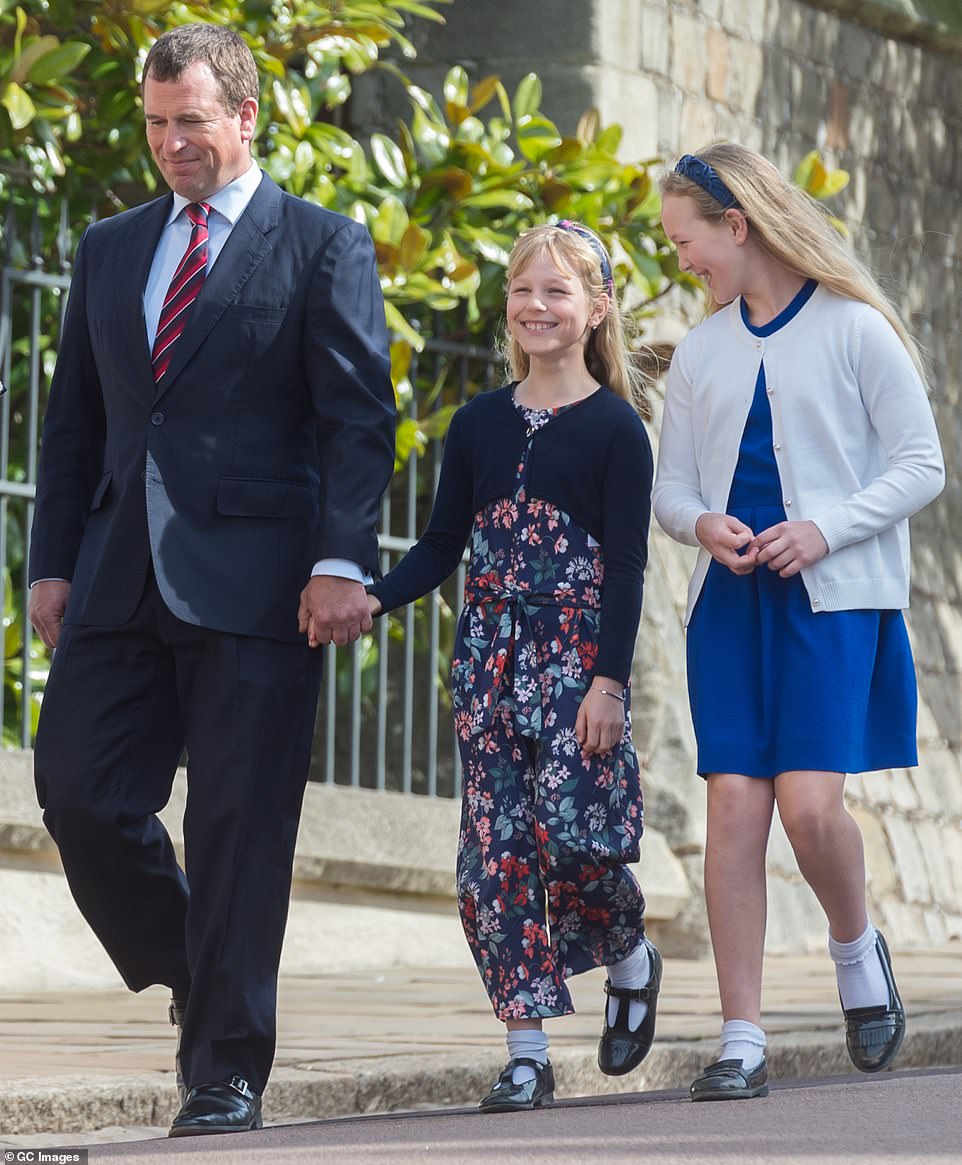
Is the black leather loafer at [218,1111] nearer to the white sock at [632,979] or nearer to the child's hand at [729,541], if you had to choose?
the white sock at [632,979]

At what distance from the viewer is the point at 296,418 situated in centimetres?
391

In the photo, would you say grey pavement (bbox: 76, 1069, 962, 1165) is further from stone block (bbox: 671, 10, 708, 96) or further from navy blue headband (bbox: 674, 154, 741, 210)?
stone block (bbox: 671, 10, 708, 96)

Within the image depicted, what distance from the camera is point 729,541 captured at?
13.0 ft

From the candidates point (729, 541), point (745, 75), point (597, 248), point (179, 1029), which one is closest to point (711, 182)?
point (597, 248)

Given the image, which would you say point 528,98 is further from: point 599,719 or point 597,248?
point 599,719

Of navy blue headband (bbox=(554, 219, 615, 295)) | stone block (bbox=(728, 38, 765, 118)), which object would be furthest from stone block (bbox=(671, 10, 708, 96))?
navy blue headband (bbox=(554, 219, 615, 295))

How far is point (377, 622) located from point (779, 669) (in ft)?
10.1

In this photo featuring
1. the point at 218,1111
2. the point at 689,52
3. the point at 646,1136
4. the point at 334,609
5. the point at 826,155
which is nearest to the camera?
the point at 646,1136

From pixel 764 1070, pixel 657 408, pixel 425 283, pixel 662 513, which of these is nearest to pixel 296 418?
pixel 662 513

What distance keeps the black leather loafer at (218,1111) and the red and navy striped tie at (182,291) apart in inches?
46.7

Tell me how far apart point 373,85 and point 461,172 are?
117 cm

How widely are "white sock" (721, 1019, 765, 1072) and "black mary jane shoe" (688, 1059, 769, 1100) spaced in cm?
1

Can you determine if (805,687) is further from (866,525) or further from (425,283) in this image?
(425,283)

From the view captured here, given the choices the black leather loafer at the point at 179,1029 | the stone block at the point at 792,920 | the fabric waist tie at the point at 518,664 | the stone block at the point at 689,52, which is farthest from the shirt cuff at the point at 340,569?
the stone block at the point at 689,52
